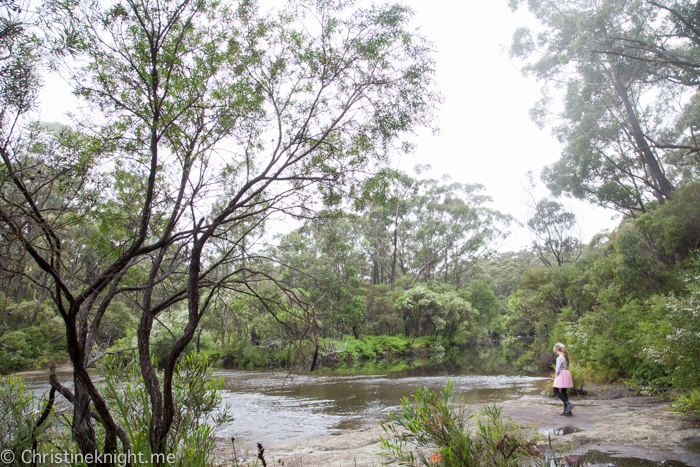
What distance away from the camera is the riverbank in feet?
15.6

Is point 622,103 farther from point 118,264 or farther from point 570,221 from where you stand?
point 118,264

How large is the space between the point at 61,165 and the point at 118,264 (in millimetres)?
2125

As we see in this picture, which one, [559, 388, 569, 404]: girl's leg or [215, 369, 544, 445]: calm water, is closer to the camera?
[559, 388, 569, 404]: girl's leg

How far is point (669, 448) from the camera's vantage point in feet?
15.9

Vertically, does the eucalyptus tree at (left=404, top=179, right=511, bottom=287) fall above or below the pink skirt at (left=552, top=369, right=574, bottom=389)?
above

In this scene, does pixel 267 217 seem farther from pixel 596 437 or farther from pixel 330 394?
pixel 330 394

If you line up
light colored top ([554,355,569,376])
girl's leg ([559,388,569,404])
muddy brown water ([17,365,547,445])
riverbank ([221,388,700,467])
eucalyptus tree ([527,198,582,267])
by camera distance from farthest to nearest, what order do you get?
1. eucalyptus tree ([527,198,582,267])
2. muddy brown water ([17,365,547,445])
3. light colored top ([554,355,569,376])
4. girl's leg ([559,388,569,404])
5. riverbank ([221,388,700,467])

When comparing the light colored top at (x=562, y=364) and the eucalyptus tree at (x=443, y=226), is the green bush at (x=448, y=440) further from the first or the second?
the eucalyptus tree at (x=443, y=226)

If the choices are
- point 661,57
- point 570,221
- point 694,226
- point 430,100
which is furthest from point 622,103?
point 430,100

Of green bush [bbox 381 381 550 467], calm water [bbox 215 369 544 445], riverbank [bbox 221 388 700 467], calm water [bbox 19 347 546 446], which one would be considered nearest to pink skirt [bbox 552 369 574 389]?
riverbank [bbox 221 388 700 467]
